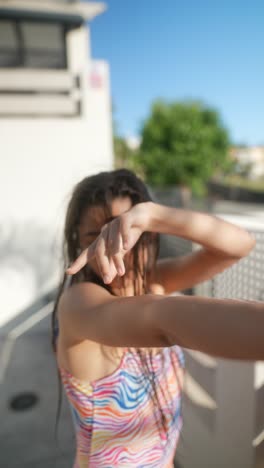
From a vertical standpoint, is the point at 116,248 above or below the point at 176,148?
above

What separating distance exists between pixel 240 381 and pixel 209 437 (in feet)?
1.52

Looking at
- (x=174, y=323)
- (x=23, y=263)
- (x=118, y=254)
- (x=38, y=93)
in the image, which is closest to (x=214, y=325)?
(x=174, y=323)

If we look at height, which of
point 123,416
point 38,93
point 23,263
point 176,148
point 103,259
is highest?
point 38,93

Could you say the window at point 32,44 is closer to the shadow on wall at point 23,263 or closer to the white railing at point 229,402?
the shadow on wall at point 23,263

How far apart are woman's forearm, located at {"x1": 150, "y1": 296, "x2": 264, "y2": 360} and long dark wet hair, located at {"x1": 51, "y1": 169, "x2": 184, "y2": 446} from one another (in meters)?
0.43

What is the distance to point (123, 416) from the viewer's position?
0.98 m

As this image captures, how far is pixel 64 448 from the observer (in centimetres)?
254

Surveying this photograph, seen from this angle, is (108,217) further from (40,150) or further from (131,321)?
(40,150)

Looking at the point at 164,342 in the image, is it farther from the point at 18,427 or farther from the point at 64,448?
the point at 18,427

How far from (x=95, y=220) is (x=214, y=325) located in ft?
1.97

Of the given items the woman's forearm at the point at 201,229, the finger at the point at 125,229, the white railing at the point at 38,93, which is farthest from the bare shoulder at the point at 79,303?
the white railing at the point at 38,93

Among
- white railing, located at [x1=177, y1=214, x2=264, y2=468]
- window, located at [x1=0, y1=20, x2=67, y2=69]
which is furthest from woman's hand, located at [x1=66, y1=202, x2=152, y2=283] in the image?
window, located at [x1=0, y1=20, x2=67, y2=69]

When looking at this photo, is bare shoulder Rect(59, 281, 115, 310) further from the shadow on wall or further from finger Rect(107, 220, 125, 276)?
the shadow on wall

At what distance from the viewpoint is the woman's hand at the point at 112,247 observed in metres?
0.78
